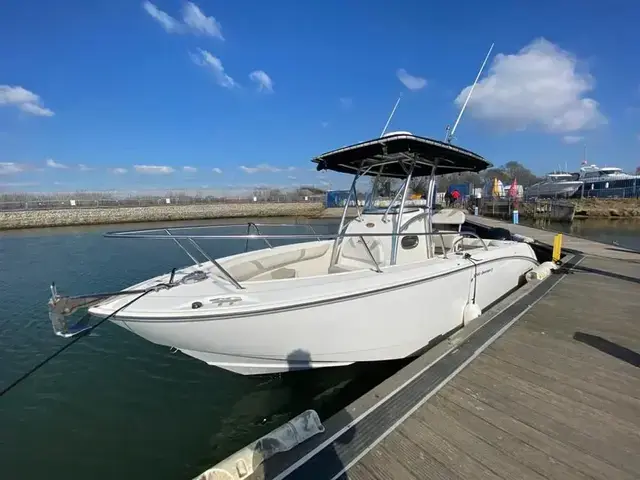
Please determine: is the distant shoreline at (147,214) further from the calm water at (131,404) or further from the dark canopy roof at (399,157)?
the calm water at (131,404)

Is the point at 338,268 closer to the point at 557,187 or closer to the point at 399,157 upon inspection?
the point at 399,157

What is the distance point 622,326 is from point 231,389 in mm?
5294

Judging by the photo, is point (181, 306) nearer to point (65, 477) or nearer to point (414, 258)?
point (65, 477)

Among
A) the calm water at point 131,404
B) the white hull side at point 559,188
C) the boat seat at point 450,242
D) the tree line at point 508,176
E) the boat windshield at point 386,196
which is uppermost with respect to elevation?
the tree line at point 508,176

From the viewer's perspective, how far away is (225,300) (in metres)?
3.34

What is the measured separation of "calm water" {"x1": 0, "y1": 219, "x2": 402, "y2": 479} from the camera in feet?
10.4

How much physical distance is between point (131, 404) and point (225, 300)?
81.8 inches

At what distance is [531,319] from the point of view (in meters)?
4.71

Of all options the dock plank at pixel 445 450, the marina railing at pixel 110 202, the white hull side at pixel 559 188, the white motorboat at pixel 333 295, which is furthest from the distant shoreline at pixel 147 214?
the white hull side at pixel 559 188

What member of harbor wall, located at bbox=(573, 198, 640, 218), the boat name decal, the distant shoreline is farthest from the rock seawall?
the boat name decal

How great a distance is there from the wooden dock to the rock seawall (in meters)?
35.2

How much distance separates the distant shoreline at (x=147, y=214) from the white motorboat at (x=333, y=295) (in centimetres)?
2714

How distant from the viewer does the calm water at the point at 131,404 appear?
125 inches

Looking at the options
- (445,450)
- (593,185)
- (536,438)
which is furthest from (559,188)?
(445,450)
